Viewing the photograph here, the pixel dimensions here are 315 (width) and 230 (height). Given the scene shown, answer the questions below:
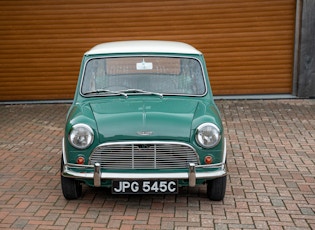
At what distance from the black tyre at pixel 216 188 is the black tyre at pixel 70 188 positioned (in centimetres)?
135

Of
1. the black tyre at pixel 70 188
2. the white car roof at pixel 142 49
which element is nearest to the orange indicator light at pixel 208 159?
the black tyre at pixel 70 188

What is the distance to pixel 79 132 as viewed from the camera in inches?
174

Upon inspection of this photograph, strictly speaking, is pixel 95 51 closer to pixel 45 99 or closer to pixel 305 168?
pixel 305 168

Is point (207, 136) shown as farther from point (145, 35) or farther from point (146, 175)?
point (145, 35)

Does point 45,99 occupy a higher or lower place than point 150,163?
lower

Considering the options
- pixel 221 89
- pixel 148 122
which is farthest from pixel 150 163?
pixel 221 89

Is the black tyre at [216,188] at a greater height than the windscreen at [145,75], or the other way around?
the windscreen at [145,75]

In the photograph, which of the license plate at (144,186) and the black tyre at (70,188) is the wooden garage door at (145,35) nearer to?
the black tyre at (70,188)

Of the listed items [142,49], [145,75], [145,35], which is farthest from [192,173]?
[145,35]

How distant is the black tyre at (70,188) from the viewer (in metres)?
4.70

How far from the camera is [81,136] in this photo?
440 cm

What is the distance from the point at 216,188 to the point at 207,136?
24.2 inches

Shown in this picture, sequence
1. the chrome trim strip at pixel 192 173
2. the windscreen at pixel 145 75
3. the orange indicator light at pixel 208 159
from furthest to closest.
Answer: the windscreen at pixel 145 75 → the orange indicator light at pixel 208 159 → the chrome trim strip at pixel 192 173

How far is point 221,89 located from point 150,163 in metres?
5.86
